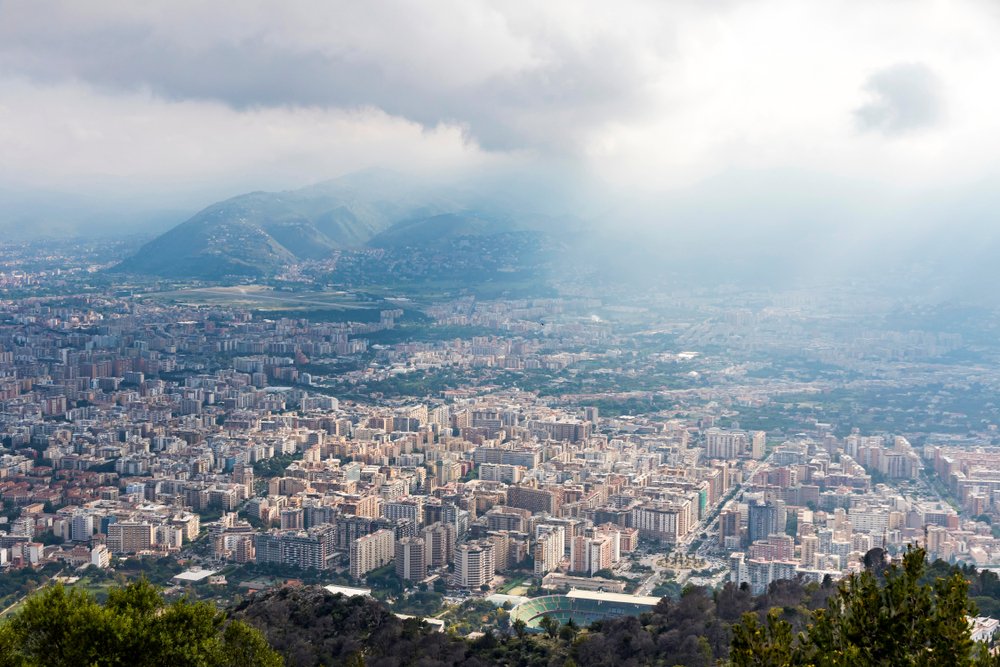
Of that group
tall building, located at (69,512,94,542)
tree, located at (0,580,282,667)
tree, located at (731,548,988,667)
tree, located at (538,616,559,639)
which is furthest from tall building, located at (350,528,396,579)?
tree, located at (731,548,988,667)

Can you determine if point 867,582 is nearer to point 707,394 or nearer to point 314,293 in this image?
point 707,394

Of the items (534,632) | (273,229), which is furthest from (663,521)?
(273,229)

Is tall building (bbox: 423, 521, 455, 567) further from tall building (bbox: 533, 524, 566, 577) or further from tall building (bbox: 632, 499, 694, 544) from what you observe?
tall building (bbox: 632, 499, 694, 544)

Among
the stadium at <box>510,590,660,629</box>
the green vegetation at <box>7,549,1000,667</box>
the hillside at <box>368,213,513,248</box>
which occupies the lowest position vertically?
the stadium at <box>510,590,660,629</box>

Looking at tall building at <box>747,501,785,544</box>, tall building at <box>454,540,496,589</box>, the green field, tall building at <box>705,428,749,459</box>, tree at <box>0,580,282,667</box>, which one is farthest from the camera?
the green field

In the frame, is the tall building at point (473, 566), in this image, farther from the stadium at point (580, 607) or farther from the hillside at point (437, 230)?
the hillside at point (437, 230)

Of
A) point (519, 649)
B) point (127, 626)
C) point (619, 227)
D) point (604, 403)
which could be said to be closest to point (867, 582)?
point (127, 626)
